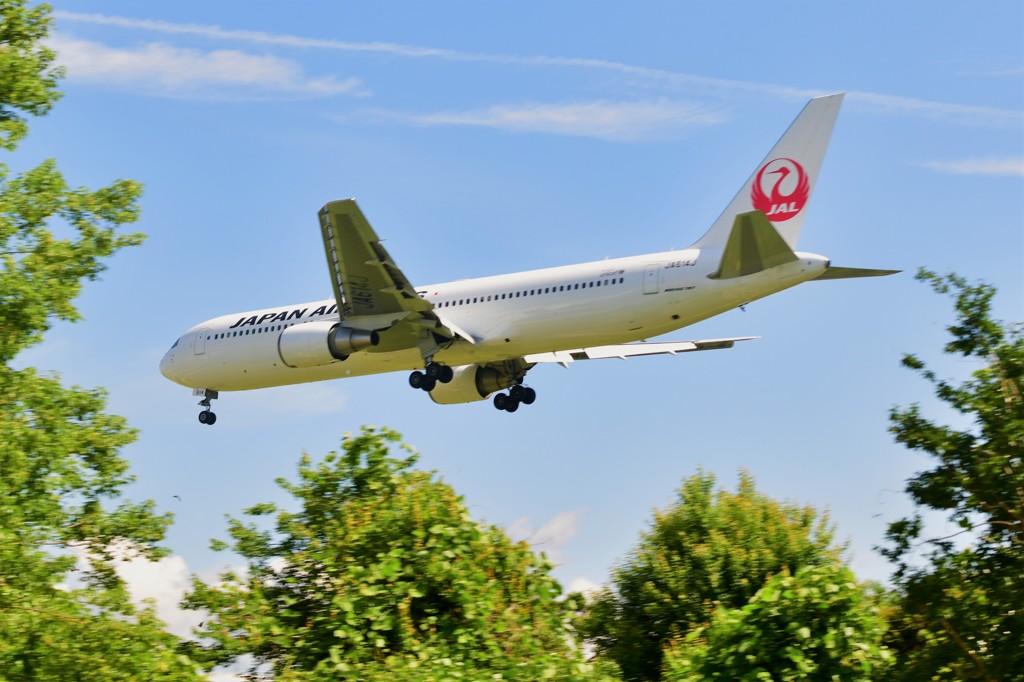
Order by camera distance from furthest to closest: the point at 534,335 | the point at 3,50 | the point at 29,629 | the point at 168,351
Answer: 1. the point at 168,351
2. the point at 534,335
3. the point at 3,50
4. the point at 29,629

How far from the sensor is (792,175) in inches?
1228

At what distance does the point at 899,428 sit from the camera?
23438 millimetres

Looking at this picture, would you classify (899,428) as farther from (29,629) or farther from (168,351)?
(168,351)

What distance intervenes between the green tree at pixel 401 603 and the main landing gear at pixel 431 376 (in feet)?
32.9

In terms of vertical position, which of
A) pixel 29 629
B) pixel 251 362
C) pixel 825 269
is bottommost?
pixel 29 629

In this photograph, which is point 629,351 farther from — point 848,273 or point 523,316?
point 848,273

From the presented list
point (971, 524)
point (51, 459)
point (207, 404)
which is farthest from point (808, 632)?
point (207, 404)

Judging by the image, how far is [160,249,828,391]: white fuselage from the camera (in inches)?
1179

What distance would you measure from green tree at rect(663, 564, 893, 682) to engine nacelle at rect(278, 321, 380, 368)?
1623 cm

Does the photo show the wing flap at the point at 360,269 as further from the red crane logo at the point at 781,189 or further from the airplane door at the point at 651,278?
the red crane logo at the point at 781,189

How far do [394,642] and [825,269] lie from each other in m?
12.8

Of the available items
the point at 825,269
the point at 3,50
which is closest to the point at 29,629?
the point at 3,50

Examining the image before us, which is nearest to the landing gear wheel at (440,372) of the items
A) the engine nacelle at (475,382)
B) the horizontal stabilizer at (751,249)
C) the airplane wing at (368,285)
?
the airplane wing at (368,285)

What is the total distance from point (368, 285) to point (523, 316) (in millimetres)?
3919
